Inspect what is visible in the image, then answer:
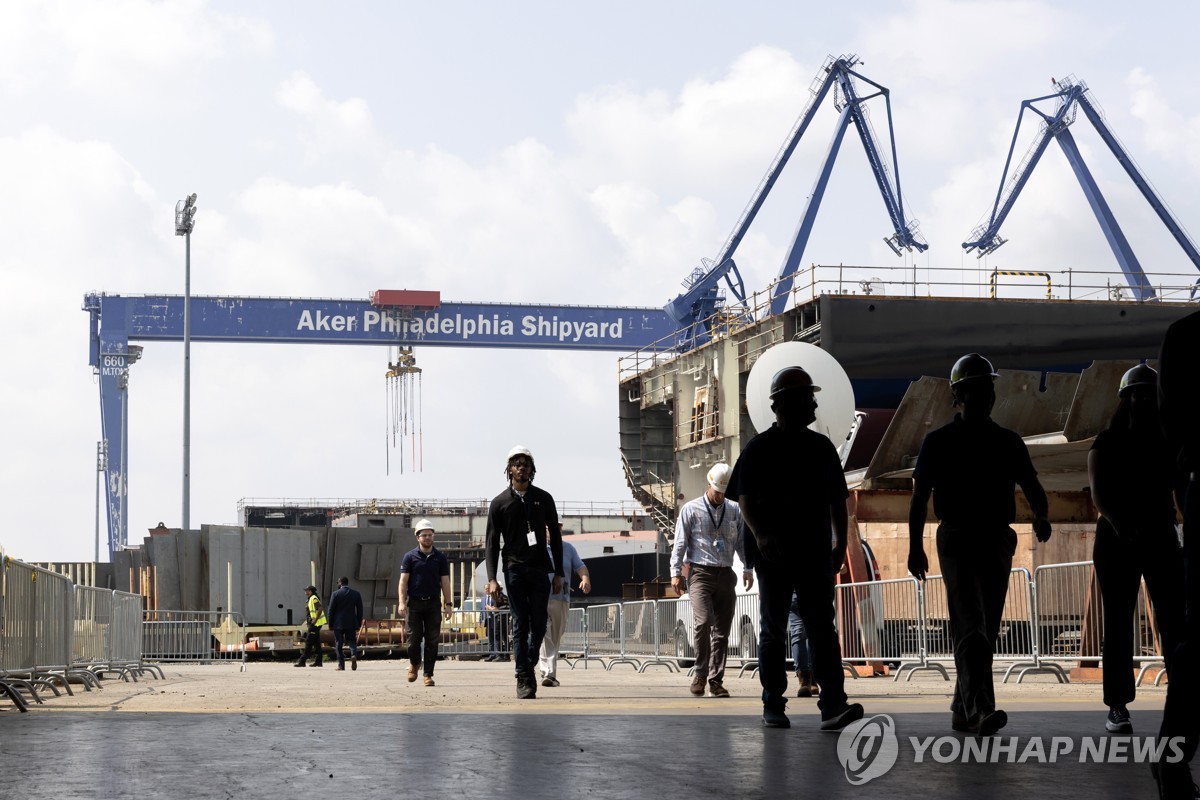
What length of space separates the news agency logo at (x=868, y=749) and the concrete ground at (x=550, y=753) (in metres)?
0.01

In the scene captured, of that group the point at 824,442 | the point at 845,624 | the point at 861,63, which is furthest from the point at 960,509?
the point at 861,63

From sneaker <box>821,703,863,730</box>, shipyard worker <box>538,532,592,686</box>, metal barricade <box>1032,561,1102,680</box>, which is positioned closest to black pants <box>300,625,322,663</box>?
shipyard worker <box>538,532,592,686</box>

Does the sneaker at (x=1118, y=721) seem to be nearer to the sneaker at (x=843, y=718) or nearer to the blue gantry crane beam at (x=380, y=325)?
the sneaker at (x=843, y=718)

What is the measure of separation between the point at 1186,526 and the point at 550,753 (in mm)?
2628

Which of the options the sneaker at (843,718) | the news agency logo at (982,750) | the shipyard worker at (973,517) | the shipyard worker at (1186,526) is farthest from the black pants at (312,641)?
the shipyard worker at (1186,526)

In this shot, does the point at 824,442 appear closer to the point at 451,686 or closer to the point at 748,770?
the point at 748,770

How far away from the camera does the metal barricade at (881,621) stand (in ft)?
49.3

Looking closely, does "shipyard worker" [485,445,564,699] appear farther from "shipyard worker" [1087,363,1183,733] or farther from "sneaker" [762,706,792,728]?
"shipyard worker" [1087,363,1183,733]

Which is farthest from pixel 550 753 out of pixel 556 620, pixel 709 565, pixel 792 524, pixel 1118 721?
pixel 556 620

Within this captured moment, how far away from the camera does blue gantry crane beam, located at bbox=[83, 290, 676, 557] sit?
55.5 meters

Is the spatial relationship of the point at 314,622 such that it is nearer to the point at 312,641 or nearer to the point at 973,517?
the point at 312,641

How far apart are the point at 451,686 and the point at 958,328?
19.7 metres

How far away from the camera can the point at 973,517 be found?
643 cm

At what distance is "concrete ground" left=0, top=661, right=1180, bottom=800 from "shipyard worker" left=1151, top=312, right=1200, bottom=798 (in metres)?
0.54
